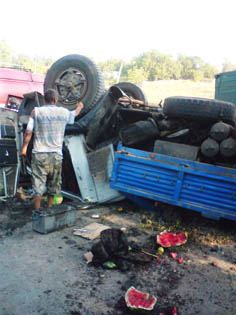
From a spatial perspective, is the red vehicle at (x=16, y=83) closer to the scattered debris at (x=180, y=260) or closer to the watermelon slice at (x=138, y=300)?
the scattered debris at (x=180, y=260)

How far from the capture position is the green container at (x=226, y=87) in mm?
6984

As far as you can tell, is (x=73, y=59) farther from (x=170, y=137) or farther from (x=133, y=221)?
(x=133, y=221)

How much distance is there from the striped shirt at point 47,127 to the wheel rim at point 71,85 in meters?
1.23

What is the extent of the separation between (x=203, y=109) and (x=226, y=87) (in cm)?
346

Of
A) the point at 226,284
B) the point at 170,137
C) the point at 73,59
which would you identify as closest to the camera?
the point at 226,284

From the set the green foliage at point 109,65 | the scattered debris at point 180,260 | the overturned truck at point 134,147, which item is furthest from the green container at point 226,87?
the green foliage at point 109,65

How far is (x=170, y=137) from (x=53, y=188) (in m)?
1.73

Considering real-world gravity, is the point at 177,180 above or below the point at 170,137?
below

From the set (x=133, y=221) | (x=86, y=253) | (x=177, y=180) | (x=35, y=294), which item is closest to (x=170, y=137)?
(x=177, y=180)

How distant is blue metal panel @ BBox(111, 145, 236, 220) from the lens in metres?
3.81

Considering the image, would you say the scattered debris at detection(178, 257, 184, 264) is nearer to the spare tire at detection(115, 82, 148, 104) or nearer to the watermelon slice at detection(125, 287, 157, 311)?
the watermelon slice at detection(125, 287, 157, 311)

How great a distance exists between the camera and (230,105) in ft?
13.5

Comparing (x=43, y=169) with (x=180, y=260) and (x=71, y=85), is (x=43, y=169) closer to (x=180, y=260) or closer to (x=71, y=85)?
(x=71, y=85)

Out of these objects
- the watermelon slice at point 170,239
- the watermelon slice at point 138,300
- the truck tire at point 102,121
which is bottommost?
the watermelon slice at point 170,239
